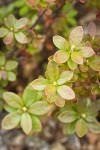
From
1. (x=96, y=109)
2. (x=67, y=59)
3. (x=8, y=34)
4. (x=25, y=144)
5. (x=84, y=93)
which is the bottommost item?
(x=25, y=144)

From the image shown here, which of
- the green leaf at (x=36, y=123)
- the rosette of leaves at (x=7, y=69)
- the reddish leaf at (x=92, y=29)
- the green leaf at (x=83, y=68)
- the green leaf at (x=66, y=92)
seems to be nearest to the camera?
the green leaf at (x=66, y=92)

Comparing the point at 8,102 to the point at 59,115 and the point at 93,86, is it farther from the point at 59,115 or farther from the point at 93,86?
the point at 93,86

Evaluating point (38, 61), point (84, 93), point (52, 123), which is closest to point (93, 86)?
point (84, 93)

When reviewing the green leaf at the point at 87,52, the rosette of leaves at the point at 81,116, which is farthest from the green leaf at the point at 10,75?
the green leaf at the point at 87,52

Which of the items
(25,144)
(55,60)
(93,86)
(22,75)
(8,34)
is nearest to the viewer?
(55,60)

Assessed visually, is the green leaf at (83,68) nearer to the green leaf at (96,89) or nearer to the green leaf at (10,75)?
the green leaf at (96,89)

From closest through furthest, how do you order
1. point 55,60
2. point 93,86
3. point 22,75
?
point 55,60 < point 93,86 < point 22,75
